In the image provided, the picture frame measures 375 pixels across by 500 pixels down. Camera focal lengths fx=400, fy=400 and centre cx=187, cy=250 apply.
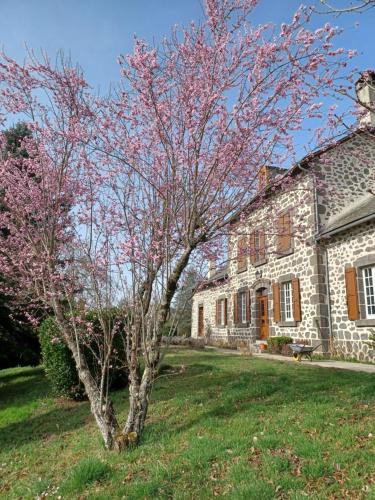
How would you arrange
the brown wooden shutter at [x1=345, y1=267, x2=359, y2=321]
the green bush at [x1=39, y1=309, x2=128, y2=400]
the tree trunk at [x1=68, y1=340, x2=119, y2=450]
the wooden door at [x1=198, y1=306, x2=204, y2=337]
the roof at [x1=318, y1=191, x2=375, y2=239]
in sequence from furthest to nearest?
the wooden door at [x1=198, y1=306, x2=204, y2=337] < the brown wooden shutter at [x1=345, y1=267, x2=359, y2=321] < the roof at [x1=318, y1=191, x2=375, y2=239] < the green bush at [x1=39, y1=309, x2=128, y2=400] < the tree trunk at [x1=68, y1=340, x2=119, y2=450]

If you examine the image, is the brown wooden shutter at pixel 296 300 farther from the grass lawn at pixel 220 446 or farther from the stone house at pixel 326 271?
the grass lawn at pixel 220 446

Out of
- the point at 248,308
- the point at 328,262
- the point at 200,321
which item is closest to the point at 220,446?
the point at 328,262

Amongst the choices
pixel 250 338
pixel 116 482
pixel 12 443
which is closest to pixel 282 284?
pixel 250 338

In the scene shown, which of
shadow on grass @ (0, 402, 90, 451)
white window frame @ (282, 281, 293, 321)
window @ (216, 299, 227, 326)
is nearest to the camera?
shadow on grass @ (0, 402, 90, 451)

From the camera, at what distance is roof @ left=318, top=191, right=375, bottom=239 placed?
10.7 m

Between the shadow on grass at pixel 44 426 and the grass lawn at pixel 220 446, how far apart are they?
1.1 inches

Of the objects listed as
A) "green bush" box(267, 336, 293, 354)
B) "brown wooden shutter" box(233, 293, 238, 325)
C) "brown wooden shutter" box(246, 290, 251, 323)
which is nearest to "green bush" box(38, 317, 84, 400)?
"green bush" box(267, 336, 293, 354)

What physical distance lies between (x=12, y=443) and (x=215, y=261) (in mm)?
4560

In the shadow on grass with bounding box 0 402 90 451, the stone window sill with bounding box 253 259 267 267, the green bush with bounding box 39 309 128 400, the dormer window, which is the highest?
the stone window sill with bounding box 253 259 267 267

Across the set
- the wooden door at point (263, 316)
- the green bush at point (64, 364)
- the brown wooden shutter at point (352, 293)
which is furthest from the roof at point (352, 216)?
the green bush at point (64, 364)

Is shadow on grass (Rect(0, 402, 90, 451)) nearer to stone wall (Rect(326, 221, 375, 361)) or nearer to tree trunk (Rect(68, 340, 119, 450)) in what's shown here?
tree trunk (Rect(68, 340, 119, 450))

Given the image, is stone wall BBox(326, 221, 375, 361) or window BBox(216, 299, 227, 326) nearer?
stone wall BBox(326, 221, 375, 361)

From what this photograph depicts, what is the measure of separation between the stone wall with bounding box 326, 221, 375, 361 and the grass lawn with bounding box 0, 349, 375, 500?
3.14 metres

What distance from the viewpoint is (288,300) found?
14477mm
